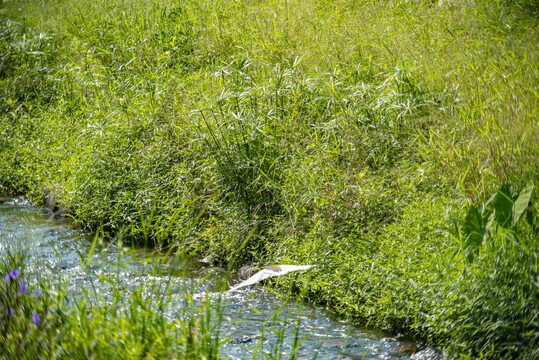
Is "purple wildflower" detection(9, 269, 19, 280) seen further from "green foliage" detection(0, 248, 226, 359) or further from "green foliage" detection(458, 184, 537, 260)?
"green foliage" detection(458, 184, 537, 260)

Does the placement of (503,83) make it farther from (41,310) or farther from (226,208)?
(41,310)

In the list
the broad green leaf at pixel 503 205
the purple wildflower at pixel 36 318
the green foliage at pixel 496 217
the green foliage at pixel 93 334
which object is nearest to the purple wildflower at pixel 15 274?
the green foliage at pixel 93 334

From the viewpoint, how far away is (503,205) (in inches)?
134

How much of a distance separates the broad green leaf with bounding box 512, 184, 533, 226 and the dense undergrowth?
2 cm

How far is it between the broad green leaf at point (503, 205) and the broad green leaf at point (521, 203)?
0.28 feet

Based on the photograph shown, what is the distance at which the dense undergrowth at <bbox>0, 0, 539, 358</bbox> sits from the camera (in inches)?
139

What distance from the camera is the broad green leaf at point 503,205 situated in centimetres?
339

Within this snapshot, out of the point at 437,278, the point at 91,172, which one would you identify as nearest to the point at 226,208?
the point at 91,172

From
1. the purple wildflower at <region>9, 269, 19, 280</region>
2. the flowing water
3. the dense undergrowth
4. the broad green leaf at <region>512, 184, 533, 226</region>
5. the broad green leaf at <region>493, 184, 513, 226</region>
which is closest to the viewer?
the purple wildflower at <region>9, 269, 19, 280</region>

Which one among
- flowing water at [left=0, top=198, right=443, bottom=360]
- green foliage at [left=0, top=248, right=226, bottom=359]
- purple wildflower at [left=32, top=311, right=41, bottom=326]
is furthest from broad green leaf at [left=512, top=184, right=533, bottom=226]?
purple wildflower at [left=32, top=311, right=41, bottom=326]

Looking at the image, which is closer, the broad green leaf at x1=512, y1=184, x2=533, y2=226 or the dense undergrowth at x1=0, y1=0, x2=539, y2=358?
the broad green leaf at x1=512, y1=184, x2=533, y2=226

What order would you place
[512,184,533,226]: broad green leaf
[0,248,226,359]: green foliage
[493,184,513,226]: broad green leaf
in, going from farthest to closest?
[493,184,513,226]: broad green leaf
[512,184,533,226]: broad green leaf
[0,248,226,359]: green foliage

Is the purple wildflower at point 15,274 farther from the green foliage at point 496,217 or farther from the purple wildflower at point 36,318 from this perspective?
the green foliage at point 496,217

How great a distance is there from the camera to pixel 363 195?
4.71 meters
